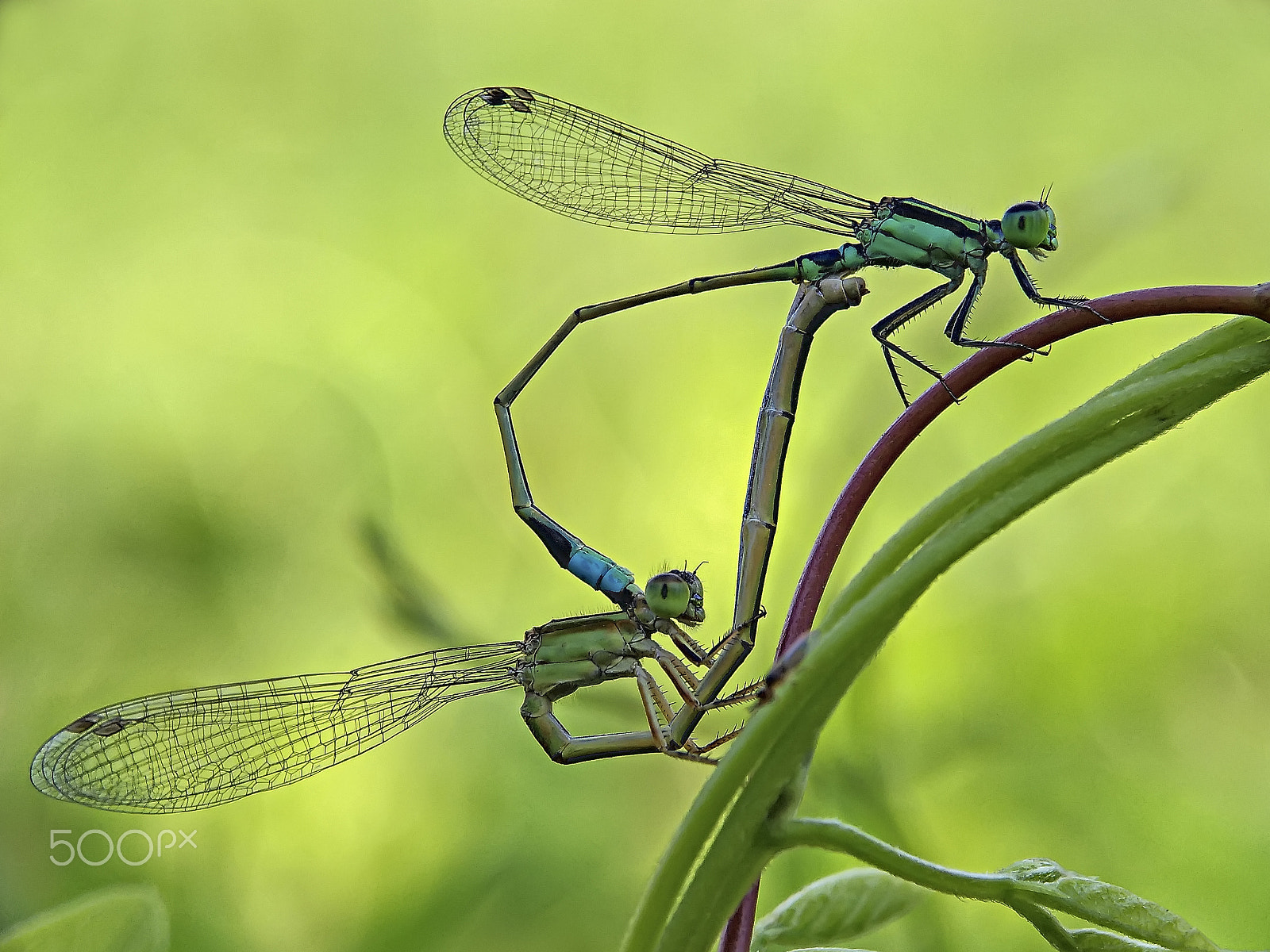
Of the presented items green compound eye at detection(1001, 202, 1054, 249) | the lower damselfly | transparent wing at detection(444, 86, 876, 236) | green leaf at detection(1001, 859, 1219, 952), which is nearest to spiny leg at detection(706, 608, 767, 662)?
the lower damselfly

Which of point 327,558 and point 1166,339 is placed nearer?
point 1166,339

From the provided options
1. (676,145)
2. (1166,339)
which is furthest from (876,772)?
(676,145)

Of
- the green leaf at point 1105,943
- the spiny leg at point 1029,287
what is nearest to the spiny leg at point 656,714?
the green leaf at point 1105,943

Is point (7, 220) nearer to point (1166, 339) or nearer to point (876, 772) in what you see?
point (876, 772)

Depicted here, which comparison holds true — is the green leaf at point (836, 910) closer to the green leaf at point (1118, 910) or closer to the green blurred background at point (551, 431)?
the green leaf at point (1118, 910)

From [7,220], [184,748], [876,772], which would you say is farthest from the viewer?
[7,220]

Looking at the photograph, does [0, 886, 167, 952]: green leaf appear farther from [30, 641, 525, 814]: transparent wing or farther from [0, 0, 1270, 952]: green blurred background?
[0, 0, 1270, 952]: green blurred background

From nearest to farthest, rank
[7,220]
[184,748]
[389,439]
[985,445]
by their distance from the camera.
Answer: [184,748] < [985,445] < [389,439] < [7,220]

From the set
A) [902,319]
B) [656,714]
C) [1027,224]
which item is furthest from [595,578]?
[1027,224]
